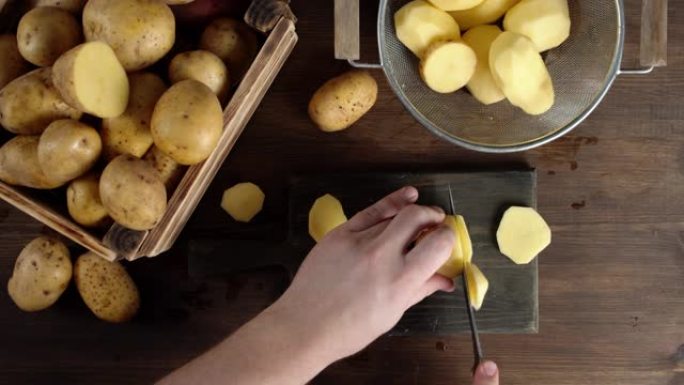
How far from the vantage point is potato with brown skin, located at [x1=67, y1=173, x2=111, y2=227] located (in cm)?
76

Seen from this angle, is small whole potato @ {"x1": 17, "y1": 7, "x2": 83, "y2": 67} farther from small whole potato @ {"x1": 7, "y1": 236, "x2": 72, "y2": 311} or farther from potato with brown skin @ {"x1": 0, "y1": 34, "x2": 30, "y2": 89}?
small whole potato @ {"x1": 7, "y1": 236, "x2": 72, "y2": 311}

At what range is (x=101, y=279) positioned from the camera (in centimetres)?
89

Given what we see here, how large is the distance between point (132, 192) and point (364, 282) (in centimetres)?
30

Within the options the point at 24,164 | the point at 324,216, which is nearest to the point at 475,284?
Answer: the point at 324,216

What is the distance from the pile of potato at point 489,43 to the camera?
782 mm

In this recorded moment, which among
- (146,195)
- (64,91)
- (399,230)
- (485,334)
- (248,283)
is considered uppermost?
(64,91)

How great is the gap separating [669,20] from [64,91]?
825mm

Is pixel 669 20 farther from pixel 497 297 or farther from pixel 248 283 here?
pixel 248 283

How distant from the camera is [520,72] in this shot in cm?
77

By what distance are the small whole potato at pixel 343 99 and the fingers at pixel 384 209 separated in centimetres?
13

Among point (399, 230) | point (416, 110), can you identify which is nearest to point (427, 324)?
point (399, 230)

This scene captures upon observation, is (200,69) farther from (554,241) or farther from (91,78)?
(554,241)

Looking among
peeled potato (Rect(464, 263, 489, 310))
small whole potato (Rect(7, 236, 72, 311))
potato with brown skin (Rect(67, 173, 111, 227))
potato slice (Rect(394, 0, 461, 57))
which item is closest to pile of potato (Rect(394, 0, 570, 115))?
potato slice (Rect(394, 0, 461, 57))

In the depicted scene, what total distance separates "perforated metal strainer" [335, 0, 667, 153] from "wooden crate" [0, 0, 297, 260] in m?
0.11
